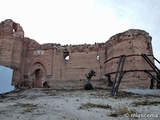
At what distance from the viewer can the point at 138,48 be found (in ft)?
54.4

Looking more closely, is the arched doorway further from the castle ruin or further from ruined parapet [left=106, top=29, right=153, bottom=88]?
ruined parapet [left=106, top=29, right=153, bottom=88]

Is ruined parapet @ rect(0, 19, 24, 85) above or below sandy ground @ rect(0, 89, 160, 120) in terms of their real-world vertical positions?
above

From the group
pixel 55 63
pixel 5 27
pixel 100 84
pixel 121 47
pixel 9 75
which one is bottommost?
pixel 100 84

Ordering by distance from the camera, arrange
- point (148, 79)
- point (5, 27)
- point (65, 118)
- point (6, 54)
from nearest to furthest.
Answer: point (65, 118) < point (148, 79) < point (6, 54) < point (5, 27)

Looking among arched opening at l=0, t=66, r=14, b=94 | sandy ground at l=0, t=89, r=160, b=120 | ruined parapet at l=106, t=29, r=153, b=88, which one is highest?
ruined parapet at l=106, t=29, r=153, b=88

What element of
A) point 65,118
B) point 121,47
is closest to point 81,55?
point 121,47

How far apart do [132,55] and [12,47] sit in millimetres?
15118

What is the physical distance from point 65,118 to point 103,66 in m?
16.5

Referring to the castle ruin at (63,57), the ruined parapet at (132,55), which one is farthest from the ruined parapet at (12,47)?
the ruined parapet at (132,55)

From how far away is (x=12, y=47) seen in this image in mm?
20078

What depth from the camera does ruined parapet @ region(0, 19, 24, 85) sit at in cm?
1939

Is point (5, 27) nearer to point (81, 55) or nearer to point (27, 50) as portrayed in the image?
point (27, 50)

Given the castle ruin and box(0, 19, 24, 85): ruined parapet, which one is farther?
box(0, 19, 24, 85): ruined parapet

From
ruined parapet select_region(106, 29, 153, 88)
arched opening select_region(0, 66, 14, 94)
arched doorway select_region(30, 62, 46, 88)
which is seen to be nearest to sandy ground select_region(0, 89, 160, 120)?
arched opening select_region(0, 66, 14, 94)
